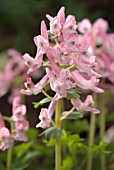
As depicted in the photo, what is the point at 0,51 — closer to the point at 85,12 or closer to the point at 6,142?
the point at 85,12

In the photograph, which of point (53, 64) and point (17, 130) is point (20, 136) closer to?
point (17, 130)

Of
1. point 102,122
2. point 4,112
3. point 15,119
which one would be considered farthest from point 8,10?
point 15,119

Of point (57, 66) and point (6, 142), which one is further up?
point (57, 66)

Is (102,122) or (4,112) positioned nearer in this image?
(102,122)

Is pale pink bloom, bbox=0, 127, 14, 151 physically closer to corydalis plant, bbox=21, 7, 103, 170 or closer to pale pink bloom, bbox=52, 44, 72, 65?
corydalis plant, bbox=21, 7, 103, 170

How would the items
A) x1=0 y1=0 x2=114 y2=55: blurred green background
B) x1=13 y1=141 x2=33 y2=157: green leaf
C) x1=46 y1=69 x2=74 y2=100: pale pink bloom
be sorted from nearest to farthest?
x1=46 y1=69 x2=74 y2=100: pale pink bloom, x1=13 y1=141 x2=33 y2=157: green leaf, x1=0 y1=0 x2=114 y2=55: blurred green background

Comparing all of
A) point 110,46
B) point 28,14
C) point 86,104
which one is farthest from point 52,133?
point 28,14

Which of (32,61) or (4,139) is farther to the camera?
(4,139)

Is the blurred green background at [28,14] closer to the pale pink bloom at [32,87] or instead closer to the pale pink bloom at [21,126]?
the pale pink bloom at [21,126]

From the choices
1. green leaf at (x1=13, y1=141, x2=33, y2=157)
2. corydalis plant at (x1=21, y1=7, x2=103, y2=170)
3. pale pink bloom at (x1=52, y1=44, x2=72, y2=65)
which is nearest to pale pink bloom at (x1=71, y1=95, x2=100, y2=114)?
corydalis plant at (x1=21, y1=7, x2=103, y2=170)
